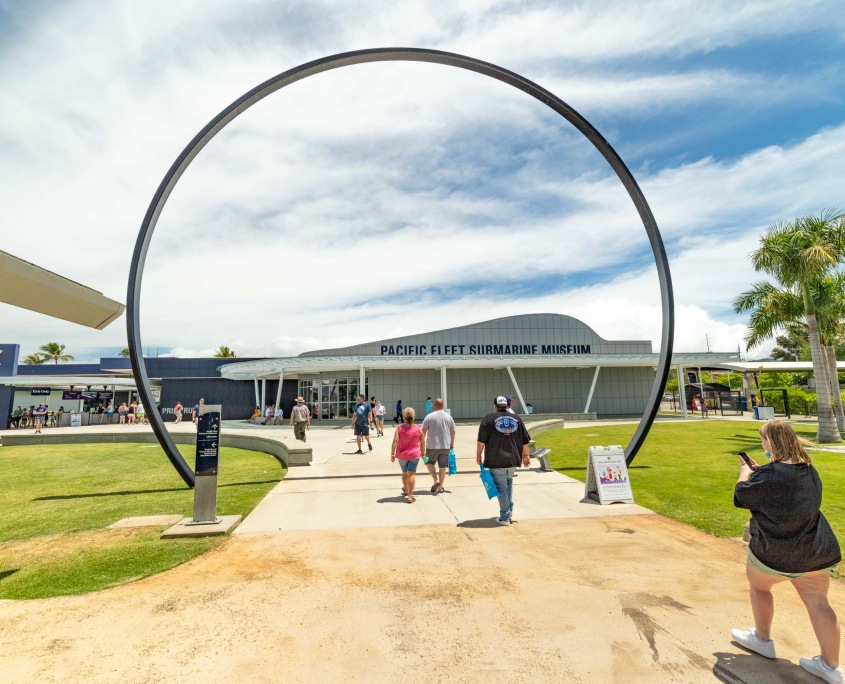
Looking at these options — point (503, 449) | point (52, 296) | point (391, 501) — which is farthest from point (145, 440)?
point (503, 449)

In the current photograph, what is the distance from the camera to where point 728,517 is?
22.2 ft

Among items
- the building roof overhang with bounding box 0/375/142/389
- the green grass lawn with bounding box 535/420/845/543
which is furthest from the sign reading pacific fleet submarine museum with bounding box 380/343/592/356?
the building roof overhang with bounding box 0/375/142/389

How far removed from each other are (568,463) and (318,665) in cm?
1016

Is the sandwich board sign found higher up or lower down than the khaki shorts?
lower down

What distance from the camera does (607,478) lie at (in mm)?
7996

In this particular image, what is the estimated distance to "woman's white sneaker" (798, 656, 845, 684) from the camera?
282 cm

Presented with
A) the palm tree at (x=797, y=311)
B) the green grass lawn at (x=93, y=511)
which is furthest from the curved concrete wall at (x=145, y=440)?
the palm tree at (x=797, y=311)

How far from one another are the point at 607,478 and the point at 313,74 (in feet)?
33.2

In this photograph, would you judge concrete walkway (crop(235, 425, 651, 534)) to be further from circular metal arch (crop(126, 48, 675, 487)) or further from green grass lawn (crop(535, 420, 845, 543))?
circular metal arch (crop(126, 48, 675, 487))

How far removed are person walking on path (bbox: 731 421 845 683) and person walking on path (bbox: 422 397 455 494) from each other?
222 inches

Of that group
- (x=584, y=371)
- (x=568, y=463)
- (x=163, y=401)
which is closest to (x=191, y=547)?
(x=568, y=463)

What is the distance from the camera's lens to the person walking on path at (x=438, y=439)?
27.9 ft

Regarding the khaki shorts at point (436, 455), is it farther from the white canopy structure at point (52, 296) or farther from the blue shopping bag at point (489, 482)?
the white canopy structure at point (52, 296)

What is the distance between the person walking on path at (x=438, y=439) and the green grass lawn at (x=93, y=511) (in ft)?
10.4
